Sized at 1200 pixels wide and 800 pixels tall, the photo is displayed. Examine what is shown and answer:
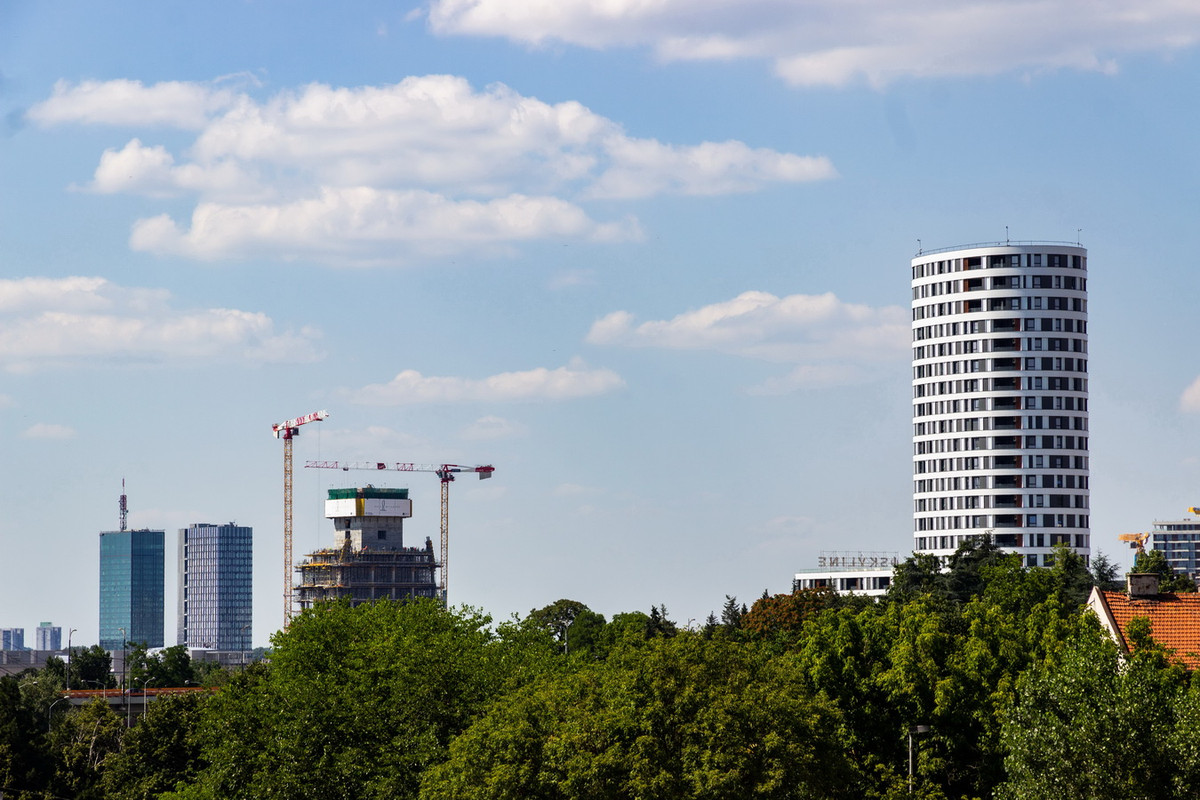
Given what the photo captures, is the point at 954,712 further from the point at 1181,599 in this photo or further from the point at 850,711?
the point at 1181,599

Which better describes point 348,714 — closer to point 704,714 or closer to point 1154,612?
point 704,714

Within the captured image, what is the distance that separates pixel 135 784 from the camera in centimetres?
10519

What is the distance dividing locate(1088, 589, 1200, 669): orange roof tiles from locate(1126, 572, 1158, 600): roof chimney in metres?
0.28

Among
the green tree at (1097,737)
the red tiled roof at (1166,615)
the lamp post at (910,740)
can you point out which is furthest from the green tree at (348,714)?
the red tiled roof at (1166,615)

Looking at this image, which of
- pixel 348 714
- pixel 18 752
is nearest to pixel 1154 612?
pixel 348 714

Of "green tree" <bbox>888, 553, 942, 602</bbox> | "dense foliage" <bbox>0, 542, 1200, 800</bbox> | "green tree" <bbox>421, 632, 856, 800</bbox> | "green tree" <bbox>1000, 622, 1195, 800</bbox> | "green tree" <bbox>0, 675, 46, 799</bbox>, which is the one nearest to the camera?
"green tree" <bbox>1000, 622, 1195, 800</bbox>

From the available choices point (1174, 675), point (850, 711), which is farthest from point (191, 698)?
point (1174, 675)

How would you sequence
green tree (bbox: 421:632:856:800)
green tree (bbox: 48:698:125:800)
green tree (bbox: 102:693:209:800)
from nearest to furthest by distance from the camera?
green tree (bbox: 421:632:856:800)
green tree (bbox: 102:693:209:800)
green tree (bbox: 48:698:125:800)

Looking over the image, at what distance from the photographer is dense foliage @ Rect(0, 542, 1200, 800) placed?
49094mm

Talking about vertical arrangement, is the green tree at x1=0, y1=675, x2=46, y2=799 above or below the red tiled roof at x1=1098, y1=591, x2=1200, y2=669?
below

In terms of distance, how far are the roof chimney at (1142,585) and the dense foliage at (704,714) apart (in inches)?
154

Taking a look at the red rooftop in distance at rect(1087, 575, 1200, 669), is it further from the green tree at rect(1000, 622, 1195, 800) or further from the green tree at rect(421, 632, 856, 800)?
the green tree at rect(421, 632, 856, 800)

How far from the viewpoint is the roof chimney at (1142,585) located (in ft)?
246

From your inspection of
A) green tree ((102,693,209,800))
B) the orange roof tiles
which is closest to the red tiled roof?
the orange roof tiles
